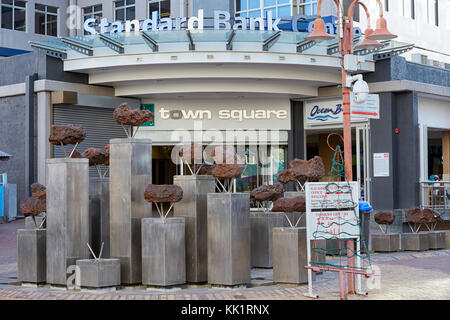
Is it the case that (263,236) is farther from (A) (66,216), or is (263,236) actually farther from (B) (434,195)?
(B) (434,195)

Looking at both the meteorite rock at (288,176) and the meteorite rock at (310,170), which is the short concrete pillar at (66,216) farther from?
the meteorite rock at (310,170)

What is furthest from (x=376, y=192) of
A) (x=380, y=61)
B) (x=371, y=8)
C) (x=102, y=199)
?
(x=102, y=199)

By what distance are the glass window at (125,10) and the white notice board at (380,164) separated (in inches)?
710

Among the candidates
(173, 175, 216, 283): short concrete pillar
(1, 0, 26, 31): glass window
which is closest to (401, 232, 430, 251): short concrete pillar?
(173, 175, 216, 283): short concrete pillar

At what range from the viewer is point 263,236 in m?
14.7

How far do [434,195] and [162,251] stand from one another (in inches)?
646

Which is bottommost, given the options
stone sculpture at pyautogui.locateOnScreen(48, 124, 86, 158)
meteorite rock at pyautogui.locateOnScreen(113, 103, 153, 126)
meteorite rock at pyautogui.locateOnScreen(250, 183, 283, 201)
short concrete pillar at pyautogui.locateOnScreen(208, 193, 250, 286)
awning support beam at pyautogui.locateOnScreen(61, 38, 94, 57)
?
short concrete pillar at pyautogui.locateOnScreen(208, 193, 250, 286)

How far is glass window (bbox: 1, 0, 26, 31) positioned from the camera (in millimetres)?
41062

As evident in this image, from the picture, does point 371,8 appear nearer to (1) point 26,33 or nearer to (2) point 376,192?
(2) point 376,192

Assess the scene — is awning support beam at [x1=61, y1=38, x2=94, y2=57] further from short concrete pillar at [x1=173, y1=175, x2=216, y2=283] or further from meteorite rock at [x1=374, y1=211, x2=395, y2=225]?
short concrete pillar at [x1=173, y1=175, x2=216, y2=283]

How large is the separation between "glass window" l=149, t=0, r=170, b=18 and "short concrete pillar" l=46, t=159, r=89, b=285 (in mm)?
25235

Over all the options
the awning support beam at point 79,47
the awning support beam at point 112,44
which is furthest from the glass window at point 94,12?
the awning support beam at point 112,44

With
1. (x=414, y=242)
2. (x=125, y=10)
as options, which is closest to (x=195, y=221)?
(x=414, y=242)

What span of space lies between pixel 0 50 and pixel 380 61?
23802mm
